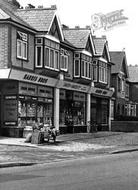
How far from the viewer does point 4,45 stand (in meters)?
26.8

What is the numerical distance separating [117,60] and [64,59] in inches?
753

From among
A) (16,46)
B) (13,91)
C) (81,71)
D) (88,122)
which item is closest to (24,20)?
(16,46)

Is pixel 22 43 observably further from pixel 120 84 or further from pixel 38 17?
pixel 120 84

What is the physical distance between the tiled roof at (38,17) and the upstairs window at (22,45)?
178 centimetres

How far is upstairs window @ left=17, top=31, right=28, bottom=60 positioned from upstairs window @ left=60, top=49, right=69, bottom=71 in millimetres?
5748

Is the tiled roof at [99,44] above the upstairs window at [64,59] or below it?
above

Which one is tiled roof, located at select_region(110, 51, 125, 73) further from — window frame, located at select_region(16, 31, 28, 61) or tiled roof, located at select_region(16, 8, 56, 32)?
window frame, located at select_region(16, 31, 28, 61)

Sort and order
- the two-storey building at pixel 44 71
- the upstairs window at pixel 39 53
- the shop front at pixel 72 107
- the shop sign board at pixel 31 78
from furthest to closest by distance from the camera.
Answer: the shop front at pixel 72 107
the upstairs window at pixel 39 53
the two-storey building at pixel 44 71
the shop sign board at pixel 31 78

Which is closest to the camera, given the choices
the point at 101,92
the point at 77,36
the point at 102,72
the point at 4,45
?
the point at 4,45

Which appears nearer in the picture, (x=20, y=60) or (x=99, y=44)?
(x=20, y=60)

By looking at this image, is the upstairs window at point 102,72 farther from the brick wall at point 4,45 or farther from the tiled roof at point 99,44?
the brick wall at point 4,45

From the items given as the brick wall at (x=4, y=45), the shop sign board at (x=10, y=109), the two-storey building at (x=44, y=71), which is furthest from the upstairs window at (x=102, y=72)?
the brick wall at (x=4, y=45)

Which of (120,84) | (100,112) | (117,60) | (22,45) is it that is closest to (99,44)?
(100,112)

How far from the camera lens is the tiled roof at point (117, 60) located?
170 ft
